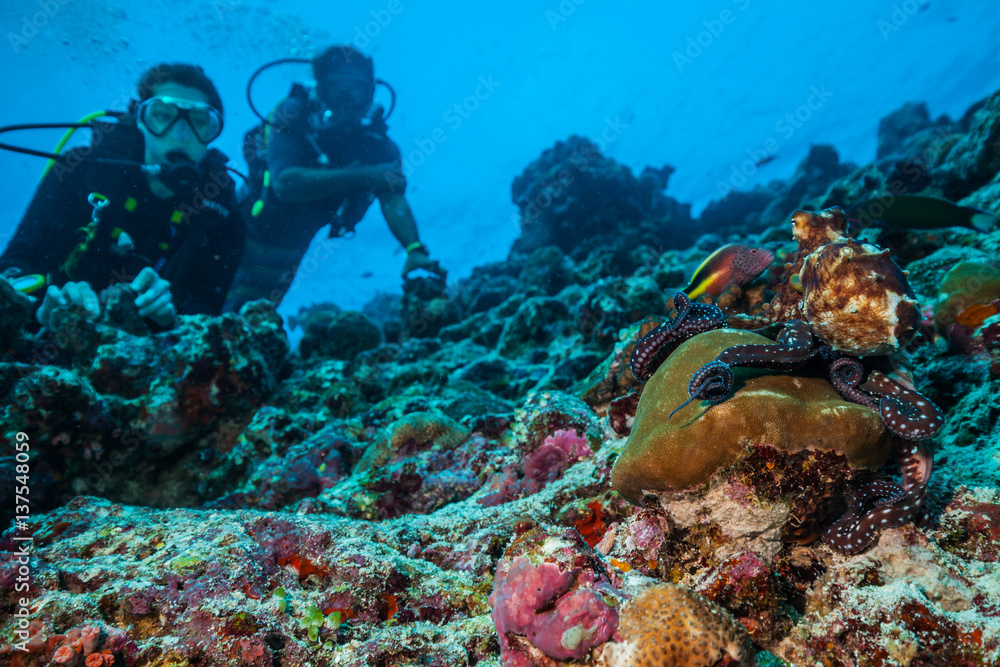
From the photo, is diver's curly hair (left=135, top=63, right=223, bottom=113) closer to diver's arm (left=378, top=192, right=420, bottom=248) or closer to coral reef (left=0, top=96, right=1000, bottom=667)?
diver's arm (left=378, top=192, right=420, bottom=248)

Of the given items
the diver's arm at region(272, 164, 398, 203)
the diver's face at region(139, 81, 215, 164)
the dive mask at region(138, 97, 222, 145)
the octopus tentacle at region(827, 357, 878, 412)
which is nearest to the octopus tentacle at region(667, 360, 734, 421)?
the octopus tentacle at region(827, 357, 878, 412)

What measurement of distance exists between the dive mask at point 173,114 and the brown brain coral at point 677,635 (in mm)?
11680

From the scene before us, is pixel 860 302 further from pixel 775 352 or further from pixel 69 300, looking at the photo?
pixel 69 300

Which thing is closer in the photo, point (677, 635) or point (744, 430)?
point (677, 635)

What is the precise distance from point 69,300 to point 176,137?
5052 mm

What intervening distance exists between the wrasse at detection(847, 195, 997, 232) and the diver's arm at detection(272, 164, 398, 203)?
12584 millimetres

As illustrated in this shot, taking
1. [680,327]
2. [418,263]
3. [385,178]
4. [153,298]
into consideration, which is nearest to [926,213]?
[680,327]

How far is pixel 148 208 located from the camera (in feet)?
27.0

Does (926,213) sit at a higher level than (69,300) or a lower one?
lower

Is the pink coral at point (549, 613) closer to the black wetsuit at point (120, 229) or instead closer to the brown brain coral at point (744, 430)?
the brown brain coral at point (744, 430)

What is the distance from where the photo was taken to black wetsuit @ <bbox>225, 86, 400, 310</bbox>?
12.9 metres

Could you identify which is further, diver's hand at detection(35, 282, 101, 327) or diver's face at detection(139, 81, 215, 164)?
diver's face at detection(139, 81, 215, 164)

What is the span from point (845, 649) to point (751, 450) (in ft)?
3.13

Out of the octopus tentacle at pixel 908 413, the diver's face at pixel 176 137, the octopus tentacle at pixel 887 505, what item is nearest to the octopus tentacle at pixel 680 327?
the octopus tentacle at pixel 908 413
